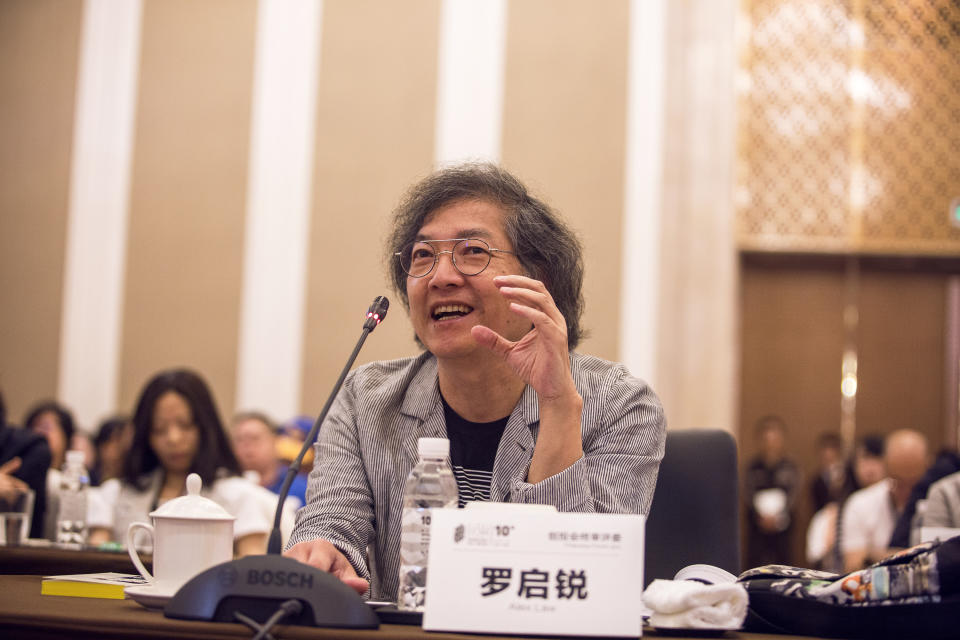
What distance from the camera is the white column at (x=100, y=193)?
7.02 meters

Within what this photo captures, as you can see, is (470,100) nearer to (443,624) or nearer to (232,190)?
(232,190)

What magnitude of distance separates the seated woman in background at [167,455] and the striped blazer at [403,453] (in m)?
1.57

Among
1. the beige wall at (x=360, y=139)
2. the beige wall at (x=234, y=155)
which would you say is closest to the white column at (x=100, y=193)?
the beige wall at (x=234, y=155)

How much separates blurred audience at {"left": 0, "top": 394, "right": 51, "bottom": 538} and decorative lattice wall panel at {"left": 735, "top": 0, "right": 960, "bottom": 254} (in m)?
5.25

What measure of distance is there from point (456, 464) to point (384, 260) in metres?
0.48

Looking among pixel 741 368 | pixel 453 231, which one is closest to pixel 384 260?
pixel 453 231

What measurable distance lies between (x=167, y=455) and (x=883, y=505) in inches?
134

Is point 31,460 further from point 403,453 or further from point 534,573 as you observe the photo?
point 534,573

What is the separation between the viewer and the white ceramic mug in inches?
49.5

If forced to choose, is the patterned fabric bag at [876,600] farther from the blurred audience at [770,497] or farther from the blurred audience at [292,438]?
the blurred audience at [770,497]

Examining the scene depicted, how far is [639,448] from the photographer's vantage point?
1.70 meters

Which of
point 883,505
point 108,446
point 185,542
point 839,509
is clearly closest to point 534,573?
point 185,542

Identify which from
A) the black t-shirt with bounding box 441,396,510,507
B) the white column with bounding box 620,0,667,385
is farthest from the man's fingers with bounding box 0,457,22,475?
the white column with bounding box 620,0,667,385

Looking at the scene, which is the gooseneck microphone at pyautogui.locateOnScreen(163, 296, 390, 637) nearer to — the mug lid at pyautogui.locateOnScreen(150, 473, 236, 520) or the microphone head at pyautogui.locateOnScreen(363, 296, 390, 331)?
the mug lid at pyautogui.locateOnScreen(150, 473, 236, 520)
